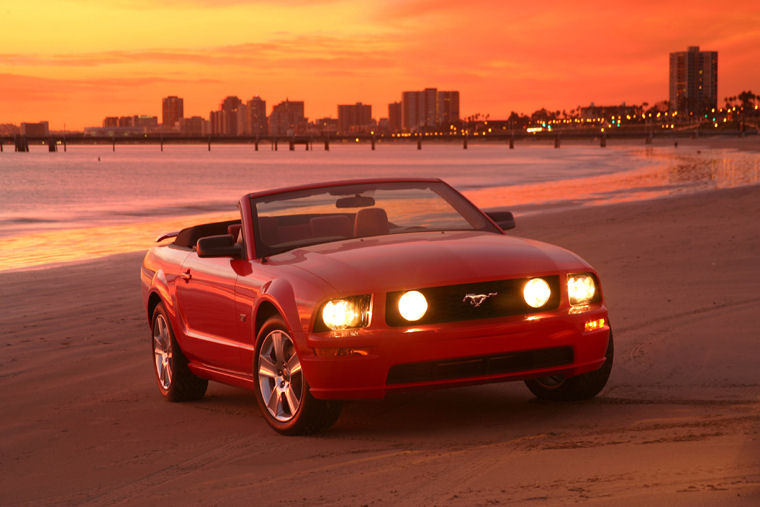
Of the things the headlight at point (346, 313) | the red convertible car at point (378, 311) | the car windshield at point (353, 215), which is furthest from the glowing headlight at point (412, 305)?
the car windshield at point (353, 215)

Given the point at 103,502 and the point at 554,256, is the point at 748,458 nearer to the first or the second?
the point at 554,256

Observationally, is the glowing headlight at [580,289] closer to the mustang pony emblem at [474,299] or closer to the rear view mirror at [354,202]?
the mustang pony emblem at [474,299]

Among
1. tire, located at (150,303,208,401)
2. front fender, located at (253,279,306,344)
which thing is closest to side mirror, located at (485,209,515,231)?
front fender, located at (253,279,306,344)

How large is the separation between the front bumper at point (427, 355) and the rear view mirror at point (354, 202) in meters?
1.68

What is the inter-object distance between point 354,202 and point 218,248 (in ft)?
3.37

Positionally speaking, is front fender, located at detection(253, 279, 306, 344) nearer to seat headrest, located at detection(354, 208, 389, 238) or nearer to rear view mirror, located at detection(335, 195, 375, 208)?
seat headrest, located at detection(354, 208, 389, 238)

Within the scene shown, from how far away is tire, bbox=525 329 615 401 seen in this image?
6758 mm

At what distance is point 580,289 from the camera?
6441mm

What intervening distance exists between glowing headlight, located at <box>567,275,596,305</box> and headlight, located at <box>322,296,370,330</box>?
3.78 ft

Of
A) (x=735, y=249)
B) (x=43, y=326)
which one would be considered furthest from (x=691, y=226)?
(x=43, y=326)

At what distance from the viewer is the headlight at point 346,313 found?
602 centimetres

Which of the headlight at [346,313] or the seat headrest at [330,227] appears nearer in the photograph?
the headlight at [346,313]

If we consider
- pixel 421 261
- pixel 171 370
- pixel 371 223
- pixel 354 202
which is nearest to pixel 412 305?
pixel 421 261

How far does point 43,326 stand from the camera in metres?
11.8
